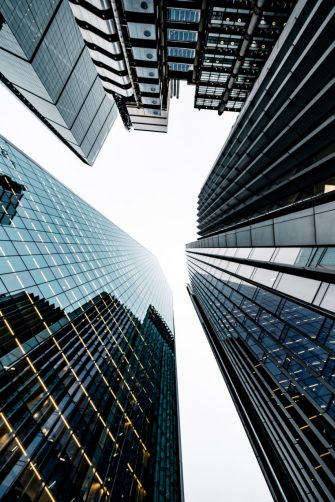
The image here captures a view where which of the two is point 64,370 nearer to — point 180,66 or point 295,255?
point 295,255

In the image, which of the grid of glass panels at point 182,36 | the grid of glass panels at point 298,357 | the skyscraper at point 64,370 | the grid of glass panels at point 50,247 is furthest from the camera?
the grid of glass panels at point 182,36

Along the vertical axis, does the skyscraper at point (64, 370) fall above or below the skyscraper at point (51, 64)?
below

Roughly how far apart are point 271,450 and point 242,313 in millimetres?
19194

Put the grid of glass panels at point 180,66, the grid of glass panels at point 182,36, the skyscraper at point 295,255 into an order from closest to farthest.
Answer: the skyscraper at point 295,255 → the grid of glass panels at point 182,36 → the grid of glass panels at point 180,66

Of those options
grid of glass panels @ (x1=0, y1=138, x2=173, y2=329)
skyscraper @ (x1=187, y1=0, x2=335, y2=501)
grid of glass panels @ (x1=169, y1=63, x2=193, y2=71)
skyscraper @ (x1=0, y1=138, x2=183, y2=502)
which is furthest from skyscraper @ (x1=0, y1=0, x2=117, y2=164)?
skyscraper @ (x1=187, y1=0, x2=335, y2=501)

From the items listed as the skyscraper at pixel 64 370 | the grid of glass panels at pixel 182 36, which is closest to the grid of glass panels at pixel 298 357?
the skyscraper at pixel 64 370

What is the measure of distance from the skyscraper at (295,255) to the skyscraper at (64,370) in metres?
16.4

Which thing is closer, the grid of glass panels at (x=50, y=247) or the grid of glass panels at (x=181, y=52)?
the grid of glass panels at (x=50, y=247)

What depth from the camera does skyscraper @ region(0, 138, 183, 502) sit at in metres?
15.6

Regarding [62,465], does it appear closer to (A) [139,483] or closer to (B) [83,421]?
(B) [83,421]

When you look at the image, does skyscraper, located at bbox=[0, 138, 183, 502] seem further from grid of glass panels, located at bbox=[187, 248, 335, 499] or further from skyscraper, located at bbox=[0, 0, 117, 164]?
skyscraper, located at bbox=[0, 0, 117, 164]

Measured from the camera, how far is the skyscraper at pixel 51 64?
38875mm

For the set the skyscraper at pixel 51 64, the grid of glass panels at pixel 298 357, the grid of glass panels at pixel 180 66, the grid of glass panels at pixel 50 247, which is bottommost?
the grid of glass panels at pixel 298 357

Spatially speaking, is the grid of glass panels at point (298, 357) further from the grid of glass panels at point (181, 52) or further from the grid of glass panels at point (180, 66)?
the grid of glass panels at point (180, 66)
